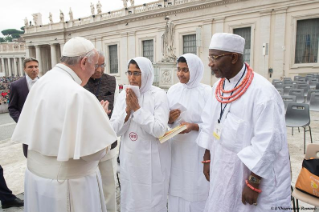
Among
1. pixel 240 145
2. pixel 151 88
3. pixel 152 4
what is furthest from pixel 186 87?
pixel 152 4

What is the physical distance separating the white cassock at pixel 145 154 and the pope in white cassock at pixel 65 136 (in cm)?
65

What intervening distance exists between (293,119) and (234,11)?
51.6ft

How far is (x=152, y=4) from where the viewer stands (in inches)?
952

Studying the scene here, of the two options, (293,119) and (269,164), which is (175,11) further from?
(269,164)

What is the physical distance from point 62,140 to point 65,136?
32 millimetres

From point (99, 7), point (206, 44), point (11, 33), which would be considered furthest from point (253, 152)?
point (11, 33)

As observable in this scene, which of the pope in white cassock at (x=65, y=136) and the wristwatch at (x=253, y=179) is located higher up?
the pope in white cassock at (x=65, y=136)

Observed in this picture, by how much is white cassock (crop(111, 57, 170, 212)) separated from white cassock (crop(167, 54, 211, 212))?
Result: 140 millimetres

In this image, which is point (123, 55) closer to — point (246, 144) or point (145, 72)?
point (145, 72)

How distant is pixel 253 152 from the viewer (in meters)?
1.69

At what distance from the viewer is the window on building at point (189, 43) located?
21766 mm

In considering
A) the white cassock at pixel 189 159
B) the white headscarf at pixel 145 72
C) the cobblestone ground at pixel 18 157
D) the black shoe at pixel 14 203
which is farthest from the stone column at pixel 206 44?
Answer: the black shoe at pixel 14 203

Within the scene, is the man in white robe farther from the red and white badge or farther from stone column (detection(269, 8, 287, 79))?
stone column (detection(269, 8, 287, 79))

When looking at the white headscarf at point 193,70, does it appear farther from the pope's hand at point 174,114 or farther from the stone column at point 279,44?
the stone column at point 279,44
